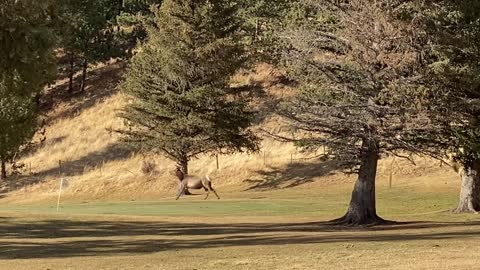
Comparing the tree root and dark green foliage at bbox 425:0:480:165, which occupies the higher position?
dark green foliage at bbox 425:0:480:165

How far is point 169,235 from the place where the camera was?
2488cm

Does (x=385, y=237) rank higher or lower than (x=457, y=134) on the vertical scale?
lower

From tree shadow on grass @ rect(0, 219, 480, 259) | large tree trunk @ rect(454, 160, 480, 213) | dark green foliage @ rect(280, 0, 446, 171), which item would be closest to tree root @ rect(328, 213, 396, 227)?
tree shadow on grass @ rect(0, 219, 480, 259)

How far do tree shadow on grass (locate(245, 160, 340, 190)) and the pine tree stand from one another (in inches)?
124

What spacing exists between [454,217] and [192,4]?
84.0 feet

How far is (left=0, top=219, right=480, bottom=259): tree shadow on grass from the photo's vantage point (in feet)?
68.4

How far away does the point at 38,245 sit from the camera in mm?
22281

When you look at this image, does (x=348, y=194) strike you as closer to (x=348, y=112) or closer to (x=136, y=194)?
(x=136, y=194)

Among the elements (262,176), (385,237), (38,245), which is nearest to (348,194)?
(262,176)

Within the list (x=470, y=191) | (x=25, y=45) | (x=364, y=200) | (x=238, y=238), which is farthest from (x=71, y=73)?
(x=25, y=45)

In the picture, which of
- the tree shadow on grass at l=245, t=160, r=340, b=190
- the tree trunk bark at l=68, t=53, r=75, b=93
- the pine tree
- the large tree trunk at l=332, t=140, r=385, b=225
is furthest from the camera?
the tree trunk bark at l=68, t=53, r=75, b=93

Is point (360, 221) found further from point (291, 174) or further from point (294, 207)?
point (291, 174)

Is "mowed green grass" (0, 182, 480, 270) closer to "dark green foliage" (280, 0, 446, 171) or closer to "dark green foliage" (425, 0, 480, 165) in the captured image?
"dark green foliage" (280, 0, 446, 171)

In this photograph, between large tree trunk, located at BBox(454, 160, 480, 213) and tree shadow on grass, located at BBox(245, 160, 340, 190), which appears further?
tree shadow on grass, located at BBox(245, 160, 340, 190)
